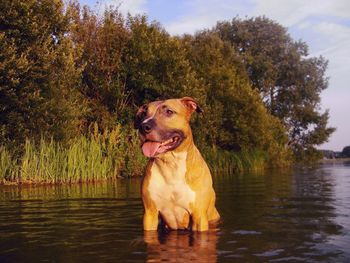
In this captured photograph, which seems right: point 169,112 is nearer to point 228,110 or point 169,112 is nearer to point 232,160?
point 232,160

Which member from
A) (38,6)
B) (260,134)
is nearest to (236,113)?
(260,134)

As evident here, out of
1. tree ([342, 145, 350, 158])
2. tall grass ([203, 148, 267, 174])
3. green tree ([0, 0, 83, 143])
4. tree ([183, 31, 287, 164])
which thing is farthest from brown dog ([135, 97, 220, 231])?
tree ([342, 145, 350, 158])

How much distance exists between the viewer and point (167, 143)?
591 centimetres

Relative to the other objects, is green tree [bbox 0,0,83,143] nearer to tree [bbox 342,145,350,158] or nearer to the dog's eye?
the dog's eye

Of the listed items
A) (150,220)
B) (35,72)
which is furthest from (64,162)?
(150,220)

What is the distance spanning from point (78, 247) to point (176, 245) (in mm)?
1176

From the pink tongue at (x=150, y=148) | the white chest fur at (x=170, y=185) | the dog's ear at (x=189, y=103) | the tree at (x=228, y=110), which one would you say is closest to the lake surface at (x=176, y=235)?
the white chest fur at (x=170, y=185)

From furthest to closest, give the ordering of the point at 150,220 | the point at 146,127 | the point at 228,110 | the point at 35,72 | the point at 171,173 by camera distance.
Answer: the point at 228,110
the point at 35,72
the point at 150,220
the point at 171,173
the point at 146,127

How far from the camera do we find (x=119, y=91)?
27.6 meters

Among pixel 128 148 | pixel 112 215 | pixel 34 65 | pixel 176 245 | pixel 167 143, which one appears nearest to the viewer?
pixel 176 245

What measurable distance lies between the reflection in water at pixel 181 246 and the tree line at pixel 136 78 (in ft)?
44.5

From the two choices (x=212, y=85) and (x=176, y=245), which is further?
(x=212, y=85)

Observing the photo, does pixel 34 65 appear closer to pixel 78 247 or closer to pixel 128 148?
pixel 128 148

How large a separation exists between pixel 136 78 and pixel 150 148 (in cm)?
2292
